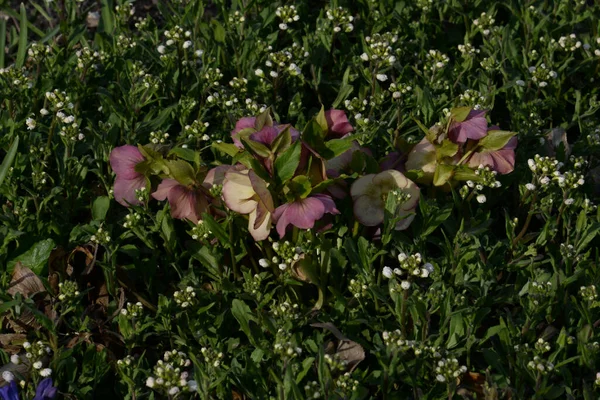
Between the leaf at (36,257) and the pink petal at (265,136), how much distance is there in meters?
0.99

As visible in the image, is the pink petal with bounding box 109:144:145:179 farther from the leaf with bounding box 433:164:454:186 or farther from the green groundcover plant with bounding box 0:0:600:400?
the leaf with bounding box 433:164:454:186

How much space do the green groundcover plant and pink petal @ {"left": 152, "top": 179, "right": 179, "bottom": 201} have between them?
0.04 feet

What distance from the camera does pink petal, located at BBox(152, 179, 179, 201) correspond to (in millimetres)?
3494

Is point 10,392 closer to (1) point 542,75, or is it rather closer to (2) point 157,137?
(2) point 157,137

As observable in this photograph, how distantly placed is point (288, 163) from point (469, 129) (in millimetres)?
765

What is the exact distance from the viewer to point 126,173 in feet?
11.7

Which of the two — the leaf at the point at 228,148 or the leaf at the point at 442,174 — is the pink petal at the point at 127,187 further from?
the leaf at the point at 442,174

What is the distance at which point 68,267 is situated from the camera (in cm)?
362

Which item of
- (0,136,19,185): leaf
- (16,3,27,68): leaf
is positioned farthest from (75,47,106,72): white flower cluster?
(0,136,19,185): leaf

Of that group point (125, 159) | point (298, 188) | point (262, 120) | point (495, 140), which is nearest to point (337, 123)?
point (262, 120)

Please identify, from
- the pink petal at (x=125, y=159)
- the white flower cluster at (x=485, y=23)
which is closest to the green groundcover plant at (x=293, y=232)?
the pink petal at (x=125, y=159)

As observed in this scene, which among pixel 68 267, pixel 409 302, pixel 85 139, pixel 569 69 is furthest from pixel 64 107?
pixel 569 69

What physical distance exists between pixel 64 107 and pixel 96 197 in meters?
0.41

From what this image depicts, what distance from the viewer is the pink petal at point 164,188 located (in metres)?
3.49
